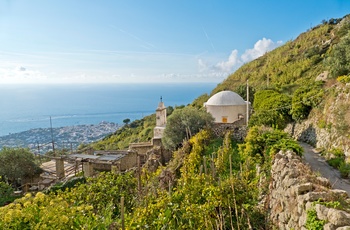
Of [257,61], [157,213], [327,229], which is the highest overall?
[257,61]

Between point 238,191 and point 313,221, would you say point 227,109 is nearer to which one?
point 238,191

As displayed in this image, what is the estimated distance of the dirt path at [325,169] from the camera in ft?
22.7

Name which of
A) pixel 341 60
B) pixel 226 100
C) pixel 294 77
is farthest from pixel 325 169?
pixel 294 77

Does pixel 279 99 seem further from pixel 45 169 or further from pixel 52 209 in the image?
pixel 45 169

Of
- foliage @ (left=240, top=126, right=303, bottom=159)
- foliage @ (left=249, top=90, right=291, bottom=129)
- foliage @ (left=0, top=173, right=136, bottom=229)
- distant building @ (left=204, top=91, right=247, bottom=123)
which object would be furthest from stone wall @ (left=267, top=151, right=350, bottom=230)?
distant building @ (left=204, top=91, right=247, bottom=123)

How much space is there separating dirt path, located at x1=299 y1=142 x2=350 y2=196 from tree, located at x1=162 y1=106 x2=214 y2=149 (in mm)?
6378

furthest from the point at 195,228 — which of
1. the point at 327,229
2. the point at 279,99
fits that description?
the point at 279,99

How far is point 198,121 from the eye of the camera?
51.8 feet

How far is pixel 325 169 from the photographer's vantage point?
831cm

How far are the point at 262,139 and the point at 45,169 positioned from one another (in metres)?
16.5

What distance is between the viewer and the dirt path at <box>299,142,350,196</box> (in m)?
6.90

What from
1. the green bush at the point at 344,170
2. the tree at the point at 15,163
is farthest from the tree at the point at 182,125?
Answer: the tree at the point at 15,163

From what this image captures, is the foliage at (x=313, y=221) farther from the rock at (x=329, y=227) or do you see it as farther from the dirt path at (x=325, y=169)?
the dirt path at (x=325, y=169)

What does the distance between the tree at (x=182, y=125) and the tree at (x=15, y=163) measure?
389 inches
